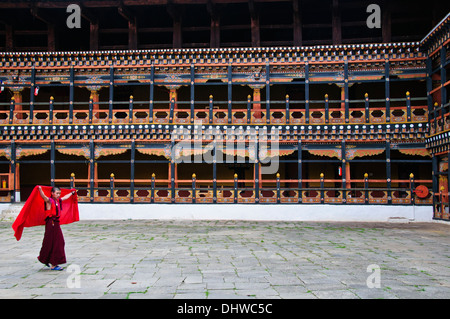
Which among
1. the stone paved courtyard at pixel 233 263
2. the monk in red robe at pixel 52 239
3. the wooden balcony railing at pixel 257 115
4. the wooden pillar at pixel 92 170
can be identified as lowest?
the stone paved courtyard at pixel 233 263

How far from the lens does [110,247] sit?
9039 mm

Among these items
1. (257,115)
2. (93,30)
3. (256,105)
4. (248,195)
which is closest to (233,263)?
(248,195)

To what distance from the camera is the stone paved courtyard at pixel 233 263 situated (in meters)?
5.36

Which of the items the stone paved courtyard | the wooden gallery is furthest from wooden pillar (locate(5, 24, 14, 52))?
the stone paved courtyard

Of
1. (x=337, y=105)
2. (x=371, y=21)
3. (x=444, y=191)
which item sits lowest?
(x=444, y=191)

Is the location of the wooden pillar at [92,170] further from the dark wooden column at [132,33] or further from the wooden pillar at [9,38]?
the wooden pillar at [9,38]

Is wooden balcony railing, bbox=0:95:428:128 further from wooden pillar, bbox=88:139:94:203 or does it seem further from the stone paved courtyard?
the stone paved courtyard

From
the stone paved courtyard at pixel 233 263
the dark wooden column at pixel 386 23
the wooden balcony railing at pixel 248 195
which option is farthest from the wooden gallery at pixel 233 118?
the stone paved courtyard at pixel 233 263

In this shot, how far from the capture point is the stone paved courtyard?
536cm
